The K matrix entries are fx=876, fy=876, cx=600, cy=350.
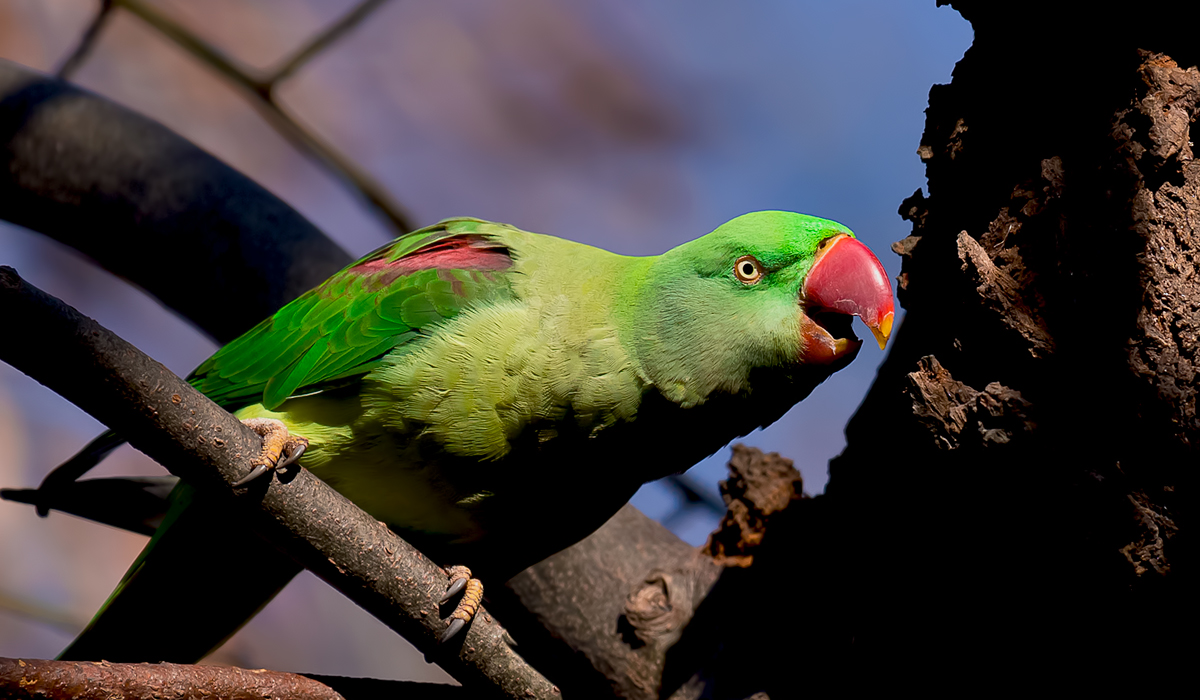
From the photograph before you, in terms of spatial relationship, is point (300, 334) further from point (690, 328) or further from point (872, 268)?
point (872, 268)

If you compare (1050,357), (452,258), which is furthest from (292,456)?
(1050,357)

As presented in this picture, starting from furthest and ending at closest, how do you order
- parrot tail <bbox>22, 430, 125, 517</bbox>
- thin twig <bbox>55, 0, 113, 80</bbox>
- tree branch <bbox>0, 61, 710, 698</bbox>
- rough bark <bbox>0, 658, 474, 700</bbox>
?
thin twig <bbox>55, 0, 113, 80</bbox> → tree branch <bbox>0, 61, 710, 698</bbox> → parrot tail <bbox>22, 430, 125, 517</bbox> → rough bark <bbox>0, 658, 474, 700</bbox>

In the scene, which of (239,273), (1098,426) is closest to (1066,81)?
(1098,426)

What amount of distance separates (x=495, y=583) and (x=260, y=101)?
8.25ft

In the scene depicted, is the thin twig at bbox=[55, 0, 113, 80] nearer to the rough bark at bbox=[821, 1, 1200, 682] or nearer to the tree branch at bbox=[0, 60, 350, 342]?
the tree branch at bbox=[0, 60, 350, 342]

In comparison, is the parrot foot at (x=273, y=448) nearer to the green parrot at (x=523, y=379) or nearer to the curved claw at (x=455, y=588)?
the green parrot at (x=523, y=379)

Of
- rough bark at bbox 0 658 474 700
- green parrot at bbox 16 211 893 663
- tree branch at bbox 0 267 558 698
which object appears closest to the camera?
tree branch at bbox 0 267 558 698

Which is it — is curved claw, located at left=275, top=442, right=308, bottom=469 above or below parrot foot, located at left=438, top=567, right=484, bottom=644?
above

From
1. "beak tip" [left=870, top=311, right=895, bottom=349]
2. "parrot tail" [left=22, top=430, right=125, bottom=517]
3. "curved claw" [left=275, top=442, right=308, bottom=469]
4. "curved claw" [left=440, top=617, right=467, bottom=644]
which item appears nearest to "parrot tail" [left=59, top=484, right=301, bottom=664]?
"parrot tail" [left=22, top=430, right=125, bottom=517]

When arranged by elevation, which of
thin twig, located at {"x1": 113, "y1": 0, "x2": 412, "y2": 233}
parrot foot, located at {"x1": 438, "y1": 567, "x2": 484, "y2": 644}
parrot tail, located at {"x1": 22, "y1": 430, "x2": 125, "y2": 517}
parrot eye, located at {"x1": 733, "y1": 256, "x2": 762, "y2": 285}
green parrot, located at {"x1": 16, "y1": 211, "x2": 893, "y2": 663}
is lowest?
parrot foot, located at {"x1": 438, "y1": 567, "x2": 484, "y2": 644}

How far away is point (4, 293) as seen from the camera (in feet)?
4.67

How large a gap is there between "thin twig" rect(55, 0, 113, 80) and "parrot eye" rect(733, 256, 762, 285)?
3086 millimetres

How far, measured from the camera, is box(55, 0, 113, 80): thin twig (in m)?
3.70

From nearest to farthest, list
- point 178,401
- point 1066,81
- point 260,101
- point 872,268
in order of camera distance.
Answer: point 178,401 → point 1066,81 → point 872,268 → point 260,101
